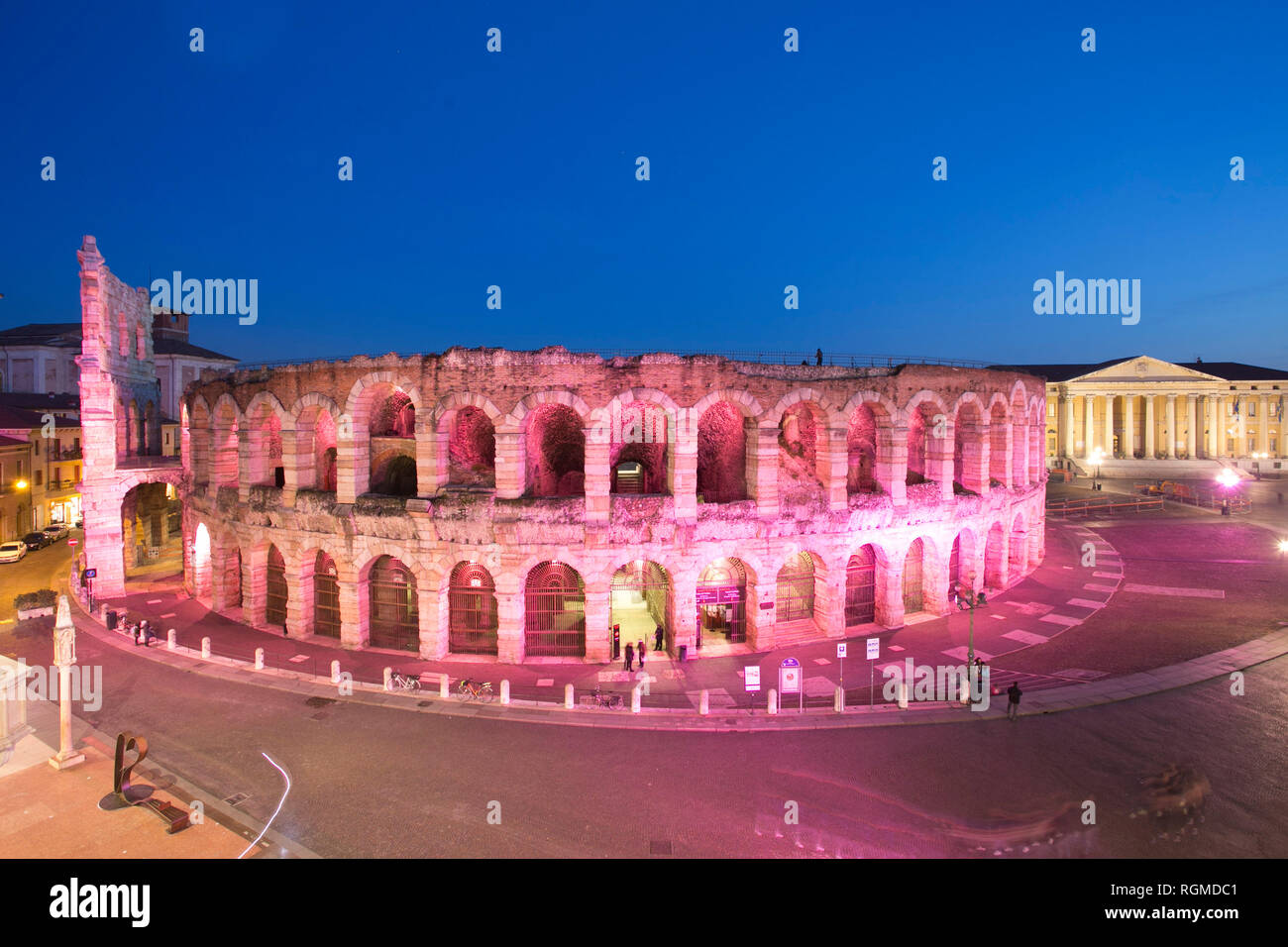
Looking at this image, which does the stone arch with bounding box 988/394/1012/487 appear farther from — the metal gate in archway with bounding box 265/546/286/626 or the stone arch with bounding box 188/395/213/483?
the stone arch with bounding box 188/395/213/483

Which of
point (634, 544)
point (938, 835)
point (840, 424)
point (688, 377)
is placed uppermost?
point (688, 377)

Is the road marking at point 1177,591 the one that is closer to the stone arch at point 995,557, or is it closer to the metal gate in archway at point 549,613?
the stone arch at point 995,557

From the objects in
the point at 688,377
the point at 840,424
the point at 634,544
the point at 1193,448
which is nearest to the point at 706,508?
the point at 634,544

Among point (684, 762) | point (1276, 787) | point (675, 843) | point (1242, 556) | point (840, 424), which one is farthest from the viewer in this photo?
point (1242, 556)

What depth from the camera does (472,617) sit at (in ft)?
80.0

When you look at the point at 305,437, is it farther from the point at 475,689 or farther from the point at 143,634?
the point at 475,689

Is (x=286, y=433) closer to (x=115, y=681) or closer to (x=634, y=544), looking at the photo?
(x=115, y=681)

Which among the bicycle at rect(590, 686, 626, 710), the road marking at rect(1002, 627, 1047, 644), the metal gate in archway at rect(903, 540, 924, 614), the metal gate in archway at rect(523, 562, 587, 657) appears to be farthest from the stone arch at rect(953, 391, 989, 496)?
the bicycle at rect(590, 686, 626, 710)

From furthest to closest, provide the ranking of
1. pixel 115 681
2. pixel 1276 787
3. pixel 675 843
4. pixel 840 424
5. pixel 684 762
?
pixel 840 424 → pixel 115 681 → pixel 684 762 → pixel 1276 787 → pixel 675 843

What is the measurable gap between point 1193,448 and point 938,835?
10879 cm

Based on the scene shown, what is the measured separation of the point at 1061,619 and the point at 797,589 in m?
12.5

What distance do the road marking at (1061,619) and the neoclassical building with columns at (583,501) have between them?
337 cm

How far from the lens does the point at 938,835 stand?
42.5ft

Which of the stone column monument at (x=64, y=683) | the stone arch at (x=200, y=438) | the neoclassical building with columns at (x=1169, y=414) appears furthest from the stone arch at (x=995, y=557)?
the neoclassical building with columns at (x=1169, y=414)
